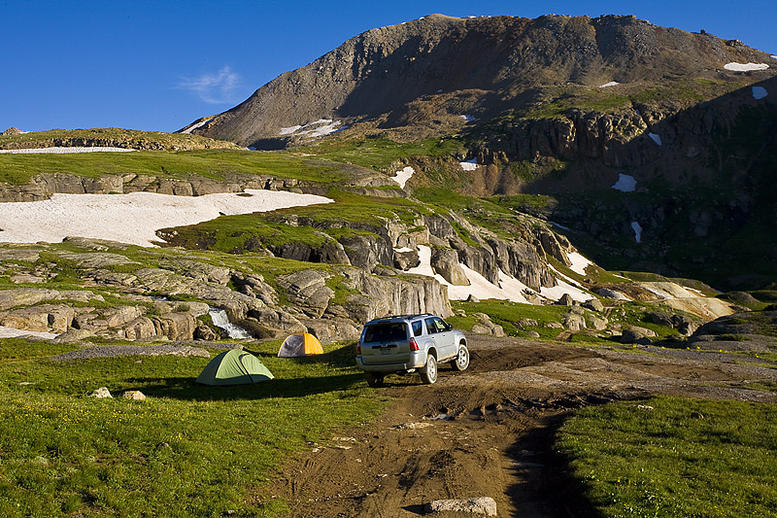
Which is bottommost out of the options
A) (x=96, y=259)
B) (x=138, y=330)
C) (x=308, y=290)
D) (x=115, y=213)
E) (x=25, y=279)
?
(x=138, y=330)

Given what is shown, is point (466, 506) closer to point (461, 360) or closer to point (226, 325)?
point (461, 360)

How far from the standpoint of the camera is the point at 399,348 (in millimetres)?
24125

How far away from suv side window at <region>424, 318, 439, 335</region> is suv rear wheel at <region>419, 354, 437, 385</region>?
1.36 m

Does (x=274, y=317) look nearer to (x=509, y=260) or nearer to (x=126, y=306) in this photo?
(x=126, y=306)

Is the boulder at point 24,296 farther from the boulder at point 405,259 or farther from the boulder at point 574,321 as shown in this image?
the boulder at point 574,321

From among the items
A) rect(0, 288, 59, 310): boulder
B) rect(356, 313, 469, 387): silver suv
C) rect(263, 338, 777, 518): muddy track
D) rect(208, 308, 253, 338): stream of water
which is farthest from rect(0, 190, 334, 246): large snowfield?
rect(263, 338, 777, 518): muddy track

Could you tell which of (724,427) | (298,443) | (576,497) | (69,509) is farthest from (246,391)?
(724,427)

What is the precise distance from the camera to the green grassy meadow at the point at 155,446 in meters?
10.4

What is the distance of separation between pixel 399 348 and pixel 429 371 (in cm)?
226

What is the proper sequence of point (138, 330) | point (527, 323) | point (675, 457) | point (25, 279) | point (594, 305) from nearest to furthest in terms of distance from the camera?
point (675, 457) < point (138, 330) < point (25, 279) < point (527, 323) < point (594, 305)

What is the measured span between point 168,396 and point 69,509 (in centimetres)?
1519

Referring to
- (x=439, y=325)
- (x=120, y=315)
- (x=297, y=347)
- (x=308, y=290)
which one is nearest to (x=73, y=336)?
(x=120, y=315)

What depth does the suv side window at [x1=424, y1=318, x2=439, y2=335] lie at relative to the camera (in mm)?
26078

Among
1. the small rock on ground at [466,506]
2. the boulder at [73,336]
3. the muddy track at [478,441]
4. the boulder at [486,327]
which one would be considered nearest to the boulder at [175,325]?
the boulder at [73,336]
